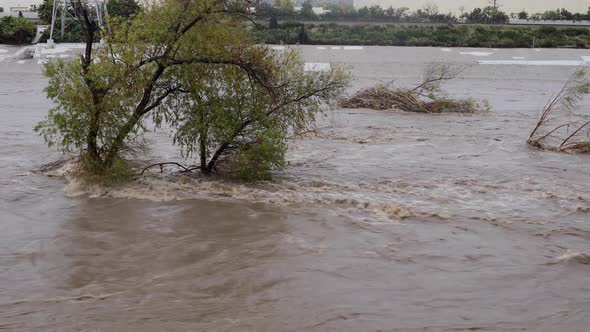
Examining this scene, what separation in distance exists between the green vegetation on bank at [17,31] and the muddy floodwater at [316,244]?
18249 millimetres

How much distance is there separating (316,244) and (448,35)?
26.3 m

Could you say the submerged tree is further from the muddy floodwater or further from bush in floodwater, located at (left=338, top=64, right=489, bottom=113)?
bush in floodwater, located at (left=338, top=64, right=489, bottom=113)

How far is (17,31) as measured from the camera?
30672mm

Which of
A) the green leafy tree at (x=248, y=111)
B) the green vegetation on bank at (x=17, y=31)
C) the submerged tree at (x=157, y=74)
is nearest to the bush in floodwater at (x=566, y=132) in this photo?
the green leafy tree at (x=248, y=111)

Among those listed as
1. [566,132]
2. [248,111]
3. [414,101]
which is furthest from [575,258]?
[414,101]

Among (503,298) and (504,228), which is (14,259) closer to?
(503,298)

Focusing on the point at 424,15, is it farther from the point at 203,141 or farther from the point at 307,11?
the point at 203,141

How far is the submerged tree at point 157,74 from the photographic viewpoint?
10.1 meters

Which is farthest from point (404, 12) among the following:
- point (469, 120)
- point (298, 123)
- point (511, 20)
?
point (298, 123)

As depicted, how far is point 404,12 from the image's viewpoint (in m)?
33.1

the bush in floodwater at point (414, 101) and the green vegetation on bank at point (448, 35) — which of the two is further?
the green vegetation on bank at point (448, 35)

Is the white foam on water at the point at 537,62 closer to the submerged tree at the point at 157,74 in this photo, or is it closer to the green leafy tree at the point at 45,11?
the green leafy tree at the point at 45,11

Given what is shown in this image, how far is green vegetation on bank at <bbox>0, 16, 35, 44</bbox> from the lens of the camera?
30719 millimetres

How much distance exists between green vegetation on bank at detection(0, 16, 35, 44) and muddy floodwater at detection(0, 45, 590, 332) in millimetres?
18249
